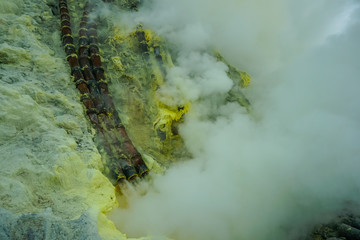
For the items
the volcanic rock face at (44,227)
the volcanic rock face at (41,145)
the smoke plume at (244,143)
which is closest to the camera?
the volcanic rock face at (44,227)

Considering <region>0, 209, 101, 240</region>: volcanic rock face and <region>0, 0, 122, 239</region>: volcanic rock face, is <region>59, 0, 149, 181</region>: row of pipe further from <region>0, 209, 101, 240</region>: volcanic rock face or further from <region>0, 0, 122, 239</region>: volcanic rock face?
<region>0, 209, 101, 240</region>: volcanic rock face

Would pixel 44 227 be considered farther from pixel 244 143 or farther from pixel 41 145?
pixel 244 143

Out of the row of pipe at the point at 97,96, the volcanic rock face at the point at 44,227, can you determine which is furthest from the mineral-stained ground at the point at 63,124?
the row of pipe at the point at 97,96

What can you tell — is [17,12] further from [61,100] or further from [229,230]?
[229,230]

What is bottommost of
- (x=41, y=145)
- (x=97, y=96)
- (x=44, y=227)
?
(x=44, y=227)

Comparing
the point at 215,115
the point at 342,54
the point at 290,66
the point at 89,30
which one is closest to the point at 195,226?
the point at 215,115

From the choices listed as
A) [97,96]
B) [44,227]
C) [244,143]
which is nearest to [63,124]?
[97,96]

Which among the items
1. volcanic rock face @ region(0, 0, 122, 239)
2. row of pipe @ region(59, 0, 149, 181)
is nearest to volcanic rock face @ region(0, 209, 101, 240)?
volcanic rock face @ region(0, 0, 122, 239)

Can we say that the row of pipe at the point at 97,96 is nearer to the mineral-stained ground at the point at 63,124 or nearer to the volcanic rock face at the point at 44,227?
the mineral-stained ground at the point at 63,124
